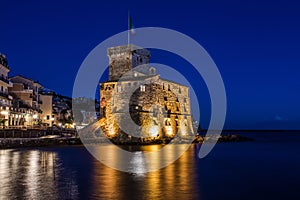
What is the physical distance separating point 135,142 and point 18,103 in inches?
894

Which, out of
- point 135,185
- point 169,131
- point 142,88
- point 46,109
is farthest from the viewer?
point 46,109

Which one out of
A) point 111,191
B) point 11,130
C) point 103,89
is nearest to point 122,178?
point 111,191

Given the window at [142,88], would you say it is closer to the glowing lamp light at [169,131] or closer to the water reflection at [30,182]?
the glowing lamp light at [169,131]

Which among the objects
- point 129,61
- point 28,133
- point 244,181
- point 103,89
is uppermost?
point 129,61

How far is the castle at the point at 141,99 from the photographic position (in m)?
51.9

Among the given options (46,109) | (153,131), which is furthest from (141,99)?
(46,109)

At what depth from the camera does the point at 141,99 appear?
5278 centimetres

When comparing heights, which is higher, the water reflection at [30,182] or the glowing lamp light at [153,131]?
the glowing lamp light at [153,131]

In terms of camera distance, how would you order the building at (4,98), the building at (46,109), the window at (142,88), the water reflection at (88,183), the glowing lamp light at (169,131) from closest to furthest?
the water reflection at (88,183) → the building at (4,98) → the window at (142,88) → the glowing lamp light at (169,131) → the building at (46,109)

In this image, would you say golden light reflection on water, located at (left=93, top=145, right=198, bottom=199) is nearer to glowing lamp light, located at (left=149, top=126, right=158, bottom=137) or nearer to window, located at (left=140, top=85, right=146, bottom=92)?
glowing lamp light, located at (left=149, top=126, right=158, bottom=137)

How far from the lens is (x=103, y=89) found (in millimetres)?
56688

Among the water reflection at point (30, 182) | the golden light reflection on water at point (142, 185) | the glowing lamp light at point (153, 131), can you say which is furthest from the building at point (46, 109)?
the golden light reflection on water at point (142, 185)

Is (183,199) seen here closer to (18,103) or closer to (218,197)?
(218,197)

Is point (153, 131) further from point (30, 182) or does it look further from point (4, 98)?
point (30, 182)
